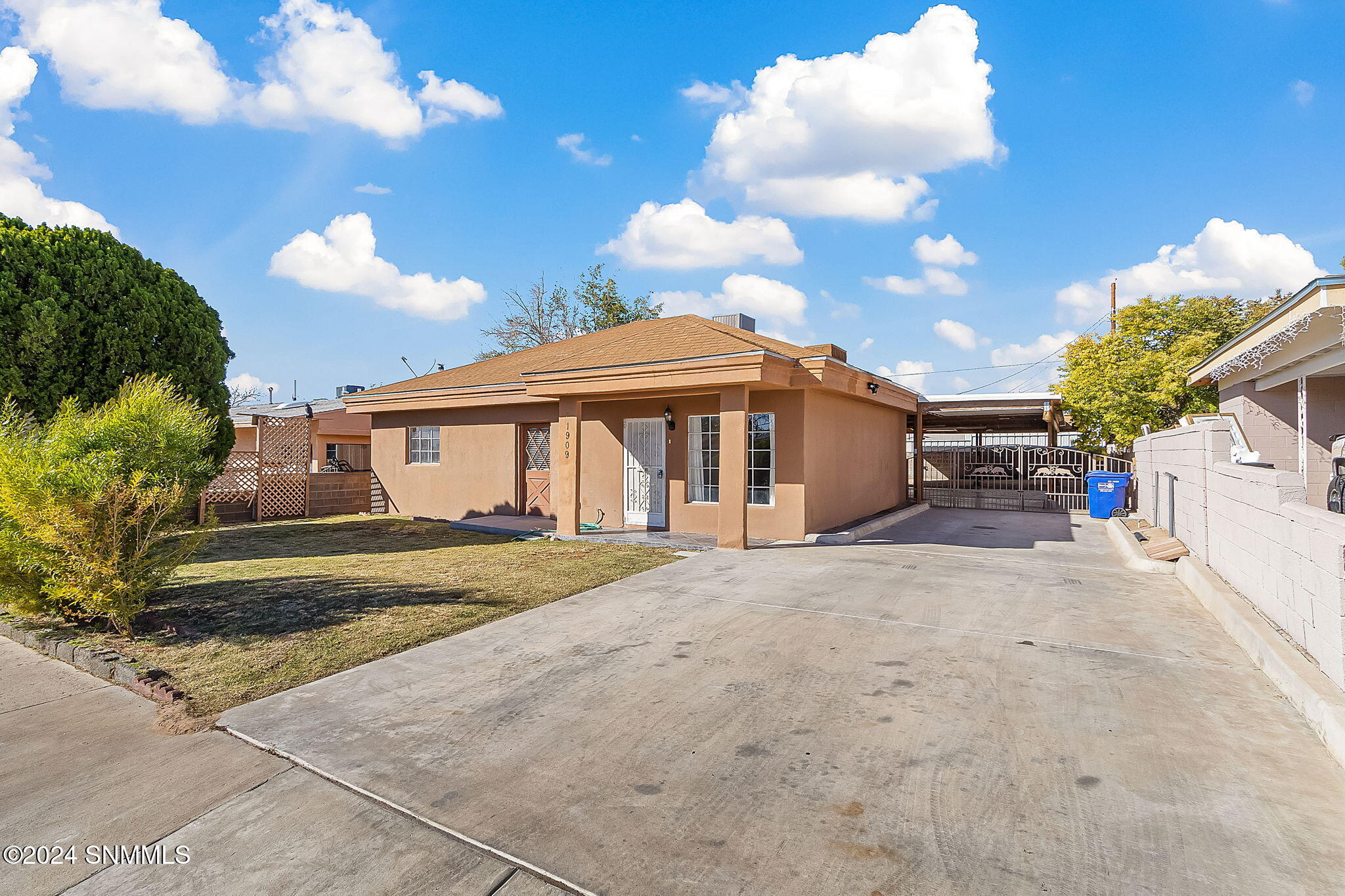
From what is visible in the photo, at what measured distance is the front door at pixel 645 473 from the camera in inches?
494

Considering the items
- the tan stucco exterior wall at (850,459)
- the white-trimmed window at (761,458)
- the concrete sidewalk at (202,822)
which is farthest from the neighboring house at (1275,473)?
the white-trimmed window at (761,458)

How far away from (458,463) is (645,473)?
5.27 meters

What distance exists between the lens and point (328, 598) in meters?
7.07

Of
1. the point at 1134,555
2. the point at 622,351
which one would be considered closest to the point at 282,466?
the point at 622,351

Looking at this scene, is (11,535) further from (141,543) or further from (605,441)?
(605,441)

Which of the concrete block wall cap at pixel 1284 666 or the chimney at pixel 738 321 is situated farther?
the chimney at pixel 738 321

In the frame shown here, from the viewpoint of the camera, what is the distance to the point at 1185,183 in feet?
53.5

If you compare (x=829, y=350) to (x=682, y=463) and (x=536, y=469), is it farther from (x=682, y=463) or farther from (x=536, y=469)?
(x=536, y=469)

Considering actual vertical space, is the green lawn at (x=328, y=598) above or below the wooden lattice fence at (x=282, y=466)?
below

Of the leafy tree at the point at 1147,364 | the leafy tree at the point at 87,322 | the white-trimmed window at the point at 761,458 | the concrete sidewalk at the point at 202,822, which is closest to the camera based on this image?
the concrete sidewalk at the point at 202,822

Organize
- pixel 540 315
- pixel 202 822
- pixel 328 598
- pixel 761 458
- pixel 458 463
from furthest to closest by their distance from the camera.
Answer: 1. pixel 540 315
2. pixel 458 463
3. pixel 761 458
4. pixel 328 598
5. pixel 202 822

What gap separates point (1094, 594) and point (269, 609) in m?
8.83

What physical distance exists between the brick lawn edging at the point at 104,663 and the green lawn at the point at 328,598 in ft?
0.39

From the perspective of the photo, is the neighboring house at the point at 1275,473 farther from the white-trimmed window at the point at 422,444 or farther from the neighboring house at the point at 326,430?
the neighboring house at the point at 326,430
